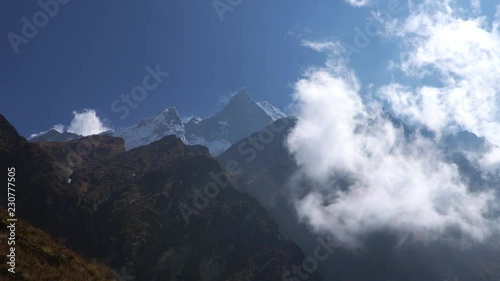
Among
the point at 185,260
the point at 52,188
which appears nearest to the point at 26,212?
the point at 52,188

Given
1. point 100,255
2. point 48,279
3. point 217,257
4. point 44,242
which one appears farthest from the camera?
point 217,257

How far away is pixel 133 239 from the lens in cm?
18162

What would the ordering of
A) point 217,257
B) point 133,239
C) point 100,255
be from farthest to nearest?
point 217,257, point 133,239, point 100,255

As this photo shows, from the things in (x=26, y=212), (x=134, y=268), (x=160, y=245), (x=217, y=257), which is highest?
(x=217, y=257)

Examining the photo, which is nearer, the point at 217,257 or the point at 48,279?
the point at 48,279

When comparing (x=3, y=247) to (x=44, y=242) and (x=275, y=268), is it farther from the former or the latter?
(x=275, y=268)

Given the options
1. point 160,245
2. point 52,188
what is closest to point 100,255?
point 160,245

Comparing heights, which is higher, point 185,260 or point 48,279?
point 185,260

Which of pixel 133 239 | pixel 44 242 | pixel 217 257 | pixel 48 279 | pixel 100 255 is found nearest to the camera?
pixel 48 279

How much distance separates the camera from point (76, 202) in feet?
625

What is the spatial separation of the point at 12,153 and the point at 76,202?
1530 inches

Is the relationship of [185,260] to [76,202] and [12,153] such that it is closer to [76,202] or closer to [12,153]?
[76,202]

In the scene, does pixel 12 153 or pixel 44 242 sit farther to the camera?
pixel 12 153

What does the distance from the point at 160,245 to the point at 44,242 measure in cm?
15505
